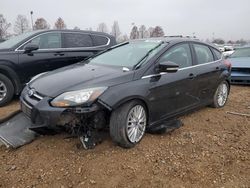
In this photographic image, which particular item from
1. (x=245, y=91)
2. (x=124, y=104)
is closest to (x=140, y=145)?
(x=124, y=104)

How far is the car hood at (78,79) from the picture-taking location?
11.7 feet

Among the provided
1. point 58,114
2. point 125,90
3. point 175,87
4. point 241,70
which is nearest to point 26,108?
point 58,114

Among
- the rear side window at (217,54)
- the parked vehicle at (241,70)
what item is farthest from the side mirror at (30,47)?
the parked vehicle at (241,70)

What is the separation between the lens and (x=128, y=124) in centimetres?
372

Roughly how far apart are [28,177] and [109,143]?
1153 mm

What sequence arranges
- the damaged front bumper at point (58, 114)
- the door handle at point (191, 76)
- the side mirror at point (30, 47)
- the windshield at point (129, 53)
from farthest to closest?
1. the side mirror at point (30, 47)
2. the door handle at point (191, 76)
3. the windshield at point (129, 53)
4. the damaged front bumper at point (58, 114)

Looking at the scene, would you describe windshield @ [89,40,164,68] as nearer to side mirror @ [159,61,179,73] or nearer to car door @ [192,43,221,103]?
side mirror @ [159,61,179,73]

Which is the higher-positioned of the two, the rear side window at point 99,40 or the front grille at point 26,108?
the rear side window at point 99,40

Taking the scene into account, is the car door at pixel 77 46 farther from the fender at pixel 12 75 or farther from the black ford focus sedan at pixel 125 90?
the black ford focus sedan at pixel 125 90

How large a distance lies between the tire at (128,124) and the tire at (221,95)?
243 cm

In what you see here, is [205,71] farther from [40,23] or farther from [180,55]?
[40,23]

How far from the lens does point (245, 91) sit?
26.0ft

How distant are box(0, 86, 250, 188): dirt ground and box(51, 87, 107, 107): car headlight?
27.7 inches

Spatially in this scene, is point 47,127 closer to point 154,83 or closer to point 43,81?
point 43,81
